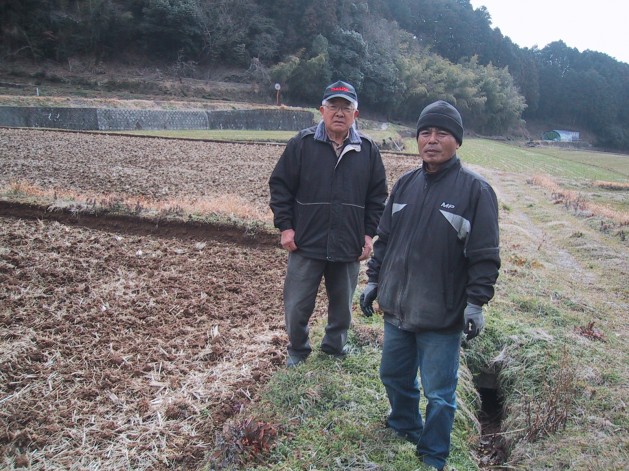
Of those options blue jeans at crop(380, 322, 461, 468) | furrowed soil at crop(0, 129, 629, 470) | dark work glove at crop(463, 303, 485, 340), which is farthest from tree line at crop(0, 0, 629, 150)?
dark work glove at crop(463, 303, 485, 340)

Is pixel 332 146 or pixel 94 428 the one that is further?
pixel 332 146

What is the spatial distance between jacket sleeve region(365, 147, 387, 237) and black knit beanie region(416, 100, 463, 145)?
0.89m

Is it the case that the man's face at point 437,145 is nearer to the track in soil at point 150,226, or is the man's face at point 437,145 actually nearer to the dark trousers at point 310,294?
the dark trousers at point 310,294

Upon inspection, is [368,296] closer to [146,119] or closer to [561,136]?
[146,119]

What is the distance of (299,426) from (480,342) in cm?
192

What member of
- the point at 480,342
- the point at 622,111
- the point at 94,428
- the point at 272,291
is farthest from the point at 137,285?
the point at 622,111

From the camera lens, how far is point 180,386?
335cm

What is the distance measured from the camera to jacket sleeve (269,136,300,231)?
3.23 m

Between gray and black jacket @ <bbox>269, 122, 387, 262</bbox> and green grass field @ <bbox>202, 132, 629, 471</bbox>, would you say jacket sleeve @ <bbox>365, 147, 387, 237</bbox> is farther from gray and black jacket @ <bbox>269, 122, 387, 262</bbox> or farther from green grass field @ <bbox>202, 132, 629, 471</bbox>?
green grass field @ <bbox>202, 132, 629, 471</bbox>

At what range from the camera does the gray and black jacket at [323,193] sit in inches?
126

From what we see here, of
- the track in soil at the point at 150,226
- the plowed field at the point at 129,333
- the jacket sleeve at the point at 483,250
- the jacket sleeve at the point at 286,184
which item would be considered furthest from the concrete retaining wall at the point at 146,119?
the jacket sleeve at the point at 483,250

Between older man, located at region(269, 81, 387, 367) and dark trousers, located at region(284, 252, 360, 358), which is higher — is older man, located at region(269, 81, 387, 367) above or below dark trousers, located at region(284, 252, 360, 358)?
above

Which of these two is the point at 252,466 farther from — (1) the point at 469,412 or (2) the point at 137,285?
(2) the point at 137,285

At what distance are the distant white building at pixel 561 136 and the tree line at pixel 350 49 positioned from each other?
16.8 feet
